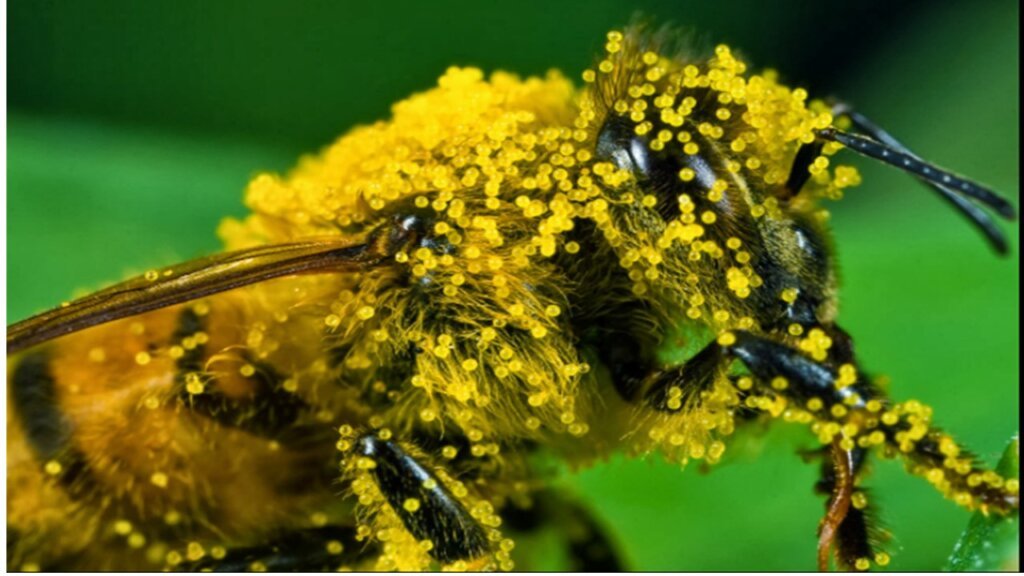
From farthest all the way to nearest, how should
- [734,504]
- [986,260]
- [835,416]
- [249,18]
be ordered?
[249,18] < [986,260] < [734,504] < [835,416]

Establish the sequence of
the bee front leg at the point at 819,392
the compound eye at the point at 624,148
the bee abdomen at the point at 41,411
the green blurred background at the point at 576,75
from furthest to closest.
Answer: the green blurred background at the point at 576,75 < the bee abdomen at the point at 41,411 < the compound eye at the point at 624,148 < the bee front leg at the point at 819,392

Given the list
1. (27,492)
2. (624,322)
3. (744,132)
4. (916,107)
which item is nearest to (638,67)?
(744,132)

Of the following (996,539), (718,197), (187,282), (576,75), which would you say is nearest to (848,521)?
(996,539)

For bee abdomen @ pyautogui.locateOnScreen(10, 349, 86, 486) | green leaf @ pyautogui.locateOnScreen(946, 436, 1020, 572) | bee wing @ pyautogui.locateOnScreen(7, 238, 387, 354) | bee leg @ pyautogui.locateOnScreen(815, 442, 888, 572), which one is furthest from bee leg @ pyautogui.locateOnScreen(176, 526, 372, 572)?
green leaf @ pyautogui.locateOnScreen(946, 436, 1020, 572)

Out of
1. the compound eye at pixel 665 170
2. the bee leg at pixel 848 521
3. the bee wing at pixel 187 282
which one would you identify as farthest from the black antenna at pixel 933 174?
the bee wing at pixel 187 282

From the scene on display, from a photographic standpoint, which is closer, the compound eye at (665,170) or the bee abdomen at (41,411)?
the compound eye at (665,170)

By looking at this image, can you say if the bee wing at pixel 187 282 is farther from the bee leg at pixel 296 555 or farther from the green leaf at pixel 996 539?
the green leaf at pixel 996 539

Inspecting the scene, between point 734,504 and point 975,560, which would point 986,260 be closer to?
point 734,504
